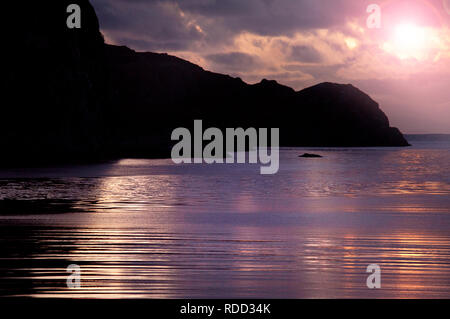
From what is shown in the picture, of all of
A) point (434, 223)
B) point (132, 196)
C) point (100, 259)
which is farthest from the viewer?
point (132, 196)

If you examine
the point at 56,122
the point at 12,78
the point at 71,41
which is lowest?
the point at 56,122

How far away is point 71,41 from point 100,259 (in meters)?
80.2

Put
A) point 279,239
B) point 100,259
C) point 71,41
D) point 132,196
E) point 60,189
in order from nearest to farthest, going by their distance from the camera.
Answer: point 100,259
point 279,239
point 132,196
point 60,189
point 71,41

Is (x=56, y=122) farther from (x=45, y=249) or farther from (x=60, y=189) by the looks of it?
(x=45, y=249)

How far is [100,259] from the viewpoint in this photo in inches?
468
